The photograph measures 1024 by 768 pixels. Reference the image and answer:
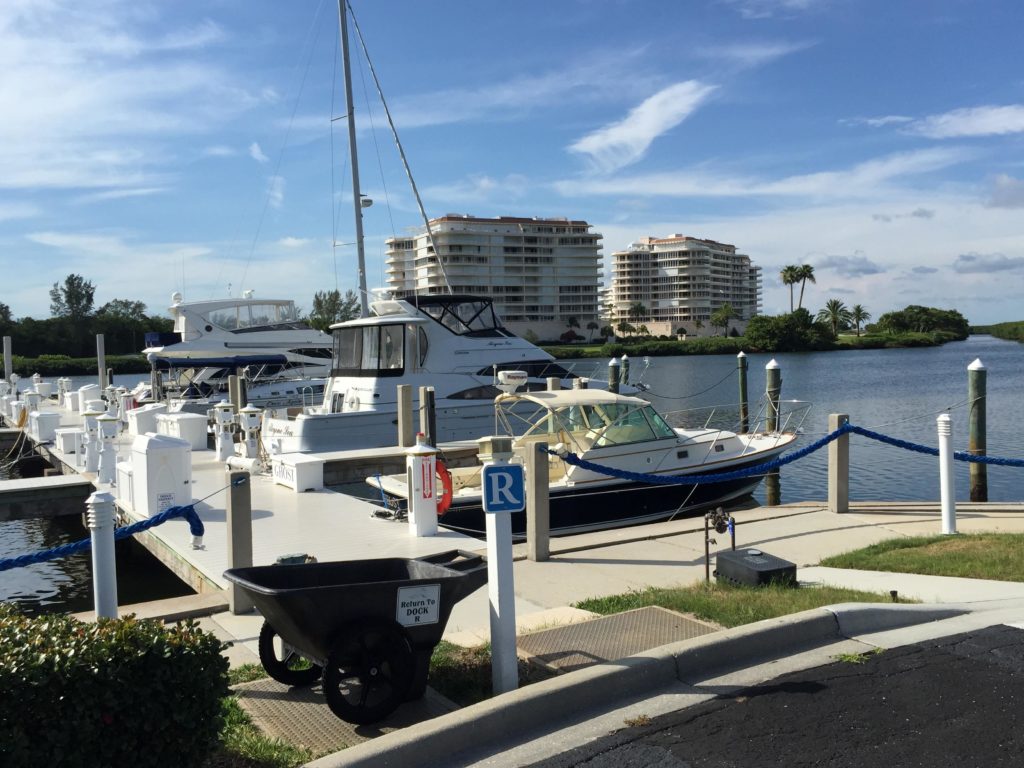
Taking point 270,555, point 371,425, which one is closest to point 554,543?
point 270,555

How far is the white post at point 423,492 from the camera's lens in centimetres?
1066

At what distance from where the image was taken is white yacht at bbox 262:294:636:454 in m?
20.0

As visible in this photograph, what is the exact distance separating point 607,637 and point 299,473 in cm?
891

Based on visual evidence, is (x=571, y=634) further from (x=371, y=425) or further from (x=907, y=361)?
(x=907, y=361)

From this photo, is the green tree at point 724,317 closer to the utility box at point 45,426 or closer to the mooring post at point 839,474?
the utility box at point 45,426

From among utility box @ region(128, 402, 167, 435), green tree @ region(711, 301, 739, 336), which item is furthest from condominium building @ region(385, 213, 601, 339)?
utility box @ region(128, 402, 167, 435)

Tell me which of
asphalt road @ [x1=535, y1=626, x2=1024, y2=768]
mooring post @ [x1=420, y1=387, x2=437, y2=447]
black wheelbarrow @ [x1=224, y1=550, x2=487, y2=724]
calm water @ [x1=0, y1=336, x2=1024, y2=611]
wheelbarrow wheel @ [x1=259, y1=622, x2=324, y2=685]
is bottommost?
calm water @ [x1=0, y1=336, x2=1024, y2=611]

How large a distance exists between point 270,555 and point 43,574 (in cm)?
605

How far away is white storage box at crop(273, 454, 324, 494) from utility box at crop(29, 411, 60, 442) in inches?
429

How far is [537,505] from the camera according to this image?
29.7 ft

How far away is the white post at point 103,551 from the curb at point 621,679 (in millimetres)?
2283

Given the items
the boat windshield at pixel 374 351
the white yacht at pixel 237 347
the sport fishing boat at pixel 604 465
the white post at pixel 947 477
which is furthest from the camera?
the white yacht at pixel 237 347

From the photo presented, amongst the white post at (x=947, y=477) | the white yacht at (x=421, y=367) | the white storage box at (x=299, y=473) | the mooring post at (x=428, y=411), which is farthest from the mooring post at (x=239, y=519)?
the white yacht at (x=421, y=367)

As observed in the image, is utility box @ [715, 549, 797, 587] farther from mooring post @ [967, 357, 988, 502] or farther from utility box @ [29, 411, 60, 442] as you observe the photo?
→ utility box @ [29, 411, 60, 442]
